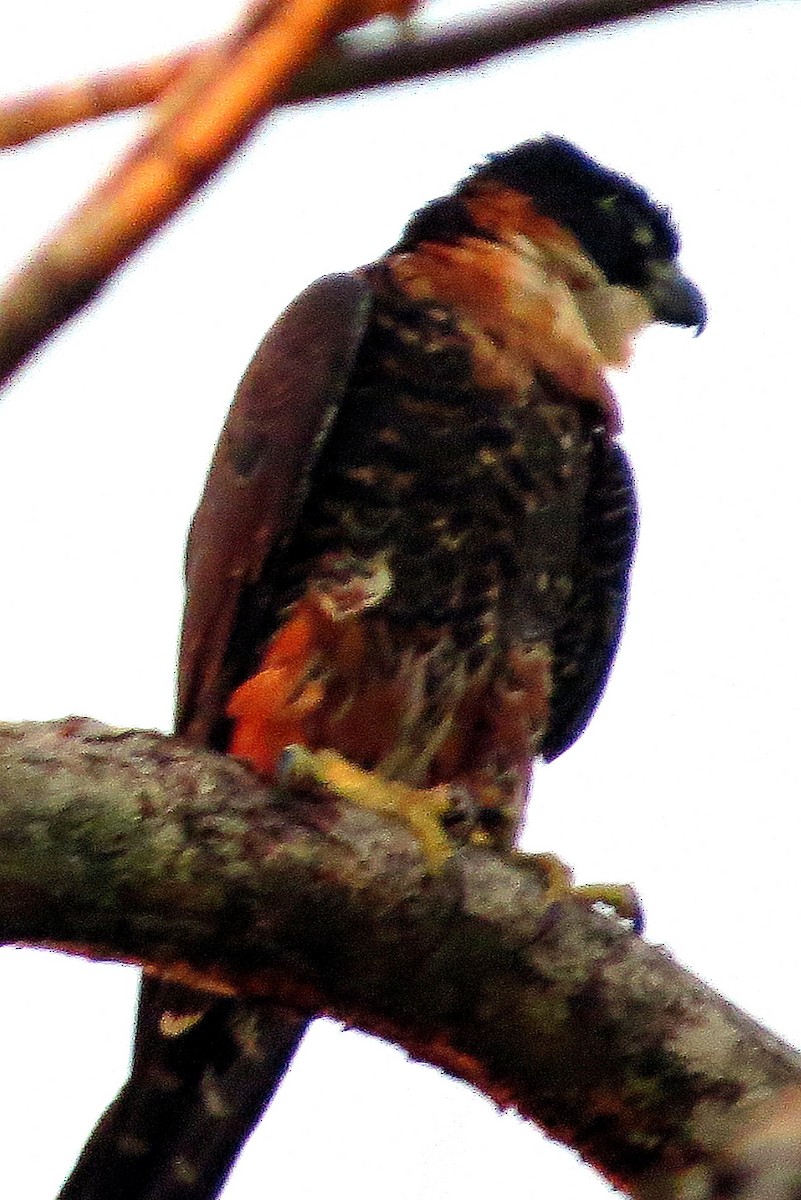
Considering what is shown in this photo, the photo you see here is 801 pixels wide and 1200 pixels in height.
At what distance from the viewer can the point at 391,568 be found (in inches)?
131

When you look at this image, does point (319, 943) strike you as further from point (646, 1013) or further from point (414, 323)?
point (414, 323)

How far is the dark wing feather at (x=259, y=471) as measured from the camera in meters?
3.32

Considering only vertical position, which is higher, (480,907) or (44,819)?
(480,907)

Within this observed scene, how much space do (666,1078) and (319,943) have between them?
55 centimetres

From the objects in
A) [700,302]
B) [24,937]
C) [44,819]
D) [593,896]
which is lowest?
[24,937]

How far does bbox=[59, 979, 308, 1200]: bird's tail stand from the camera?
2861 millimetres

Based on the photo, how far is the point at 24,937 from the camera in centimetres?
208

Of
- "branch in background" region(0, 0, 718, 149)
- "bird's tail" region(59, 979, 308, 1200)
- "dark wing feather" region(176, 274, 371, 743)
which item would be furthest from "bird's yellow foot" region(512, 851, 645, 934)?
"branch in background" region(0, 0, 718, 149)

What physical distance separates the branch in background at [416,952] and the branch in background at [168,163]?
4.55 feet

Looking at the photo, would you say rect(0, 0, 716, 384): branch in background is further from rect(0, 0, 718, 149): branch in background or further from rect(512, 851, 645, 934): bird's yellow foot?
rect(512, 851, 645, 934): bird's yellow foot

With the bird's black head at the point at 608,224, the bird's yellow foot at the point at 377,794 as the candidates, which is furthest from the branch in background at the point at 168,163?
the bird's black head at the point at 608,224

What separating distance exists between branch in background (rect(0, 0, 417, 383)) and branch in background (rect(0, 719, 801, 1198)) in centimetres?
139

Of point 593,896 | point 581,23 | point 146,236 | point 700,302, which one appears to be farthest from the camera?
point 700,302

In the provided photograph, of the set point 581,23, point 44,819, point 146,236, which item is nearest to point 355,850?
point 44,819
